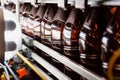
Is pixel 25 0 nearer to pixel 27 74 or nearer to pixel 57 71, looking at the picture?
pixel 27 74

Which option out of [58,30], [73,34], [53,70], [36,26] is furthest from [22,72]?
[73,34]

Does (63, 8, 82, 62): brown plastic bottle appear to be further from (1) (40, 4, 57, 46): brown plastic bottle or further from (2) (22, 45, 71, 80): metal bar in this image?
(1) (40, 4, 57, 46): brown plastic bottle

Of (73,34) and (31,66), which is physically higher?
(73,34)

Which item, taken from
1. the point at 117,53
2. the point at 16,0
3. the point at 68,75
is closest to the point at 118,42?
the point at 117,53

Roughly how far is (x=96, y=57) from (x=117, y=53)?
214mm

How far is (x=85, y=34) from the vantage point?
3.85 ft

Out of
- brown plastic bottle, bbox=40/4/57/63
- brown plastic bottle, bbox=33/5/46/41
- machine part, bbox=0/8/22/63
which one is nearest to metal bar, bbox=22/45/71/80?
brown plastic bottle, bbox=40/4/57/63

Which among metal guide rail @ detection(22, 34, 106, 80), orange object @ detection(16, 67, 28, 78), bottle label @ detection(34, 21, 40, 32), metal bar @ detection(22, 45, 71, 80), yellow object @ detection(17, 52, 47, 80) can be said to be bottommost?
orange object @ detection(16, 67, 28, 78)

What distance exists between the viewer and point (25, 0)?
2.09 m

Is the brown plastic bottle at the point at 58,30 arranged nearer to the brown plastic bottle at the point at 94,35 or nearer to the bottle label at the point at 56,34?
the bottle label at the point at 56,34

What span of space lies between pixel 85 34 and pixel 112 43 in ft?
0.68

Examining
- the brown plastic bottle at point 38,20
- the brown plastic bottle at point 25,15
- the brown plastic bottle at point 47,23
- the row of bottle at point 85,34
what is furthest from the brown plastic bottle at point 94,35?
the brown plastic bottle at point 25,15

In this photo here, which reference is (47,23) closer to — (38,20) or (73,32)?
(38,20)

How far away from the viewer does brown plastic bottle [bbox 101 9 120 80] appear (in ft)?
3.18
